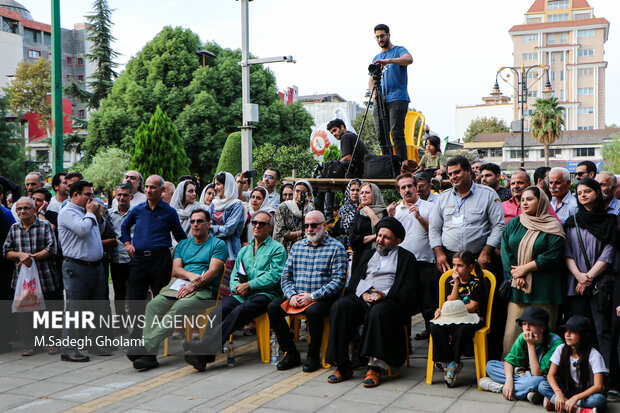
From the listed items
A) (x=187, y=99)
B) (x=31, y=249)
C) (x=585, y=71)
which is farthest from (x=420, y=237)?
(x=585, y=71)

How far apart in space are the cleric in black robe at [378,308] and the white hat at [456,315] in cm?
53

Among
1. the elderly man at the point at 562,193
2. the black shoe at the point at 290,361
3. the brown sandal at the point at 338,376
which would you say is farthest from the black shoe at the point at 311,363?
the elderly man at the point at 562,193

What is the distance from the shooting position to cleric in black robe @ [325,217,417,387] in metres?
6.02

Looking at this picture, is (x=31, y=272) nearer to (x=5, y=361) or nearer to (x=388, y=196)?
(x=5, y=361)

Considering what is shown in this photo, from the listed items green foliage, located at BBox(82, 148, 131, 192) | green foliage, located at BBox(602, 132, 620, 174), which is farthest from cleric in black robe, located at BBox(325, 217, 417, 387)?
green foliage, located at BBox(602, 132, 620, 174)

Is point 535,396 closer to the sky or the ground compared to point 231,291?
closer to the ground

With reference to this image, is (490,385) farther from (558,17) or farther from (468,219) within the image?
(558,17)

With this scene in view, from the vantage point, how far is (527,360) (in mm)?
5477

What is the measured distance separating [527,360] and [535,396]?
34cm

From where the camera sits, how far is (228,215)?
8164 mm

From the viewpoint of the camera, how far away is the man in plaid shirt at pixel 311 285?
6500mm

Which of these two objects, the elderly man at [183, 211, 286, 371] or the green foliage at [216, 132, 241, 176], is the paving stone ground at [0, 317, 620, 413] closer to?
the elderly man at [183, 211, 286, 371]

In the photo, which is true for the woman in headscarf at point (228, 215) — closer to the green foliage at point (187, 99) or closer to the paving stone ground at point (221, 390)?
the paving stone ground at point (221, 390)

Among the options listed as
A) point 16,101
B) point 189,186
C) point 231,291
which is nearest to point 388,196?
point 189,186
